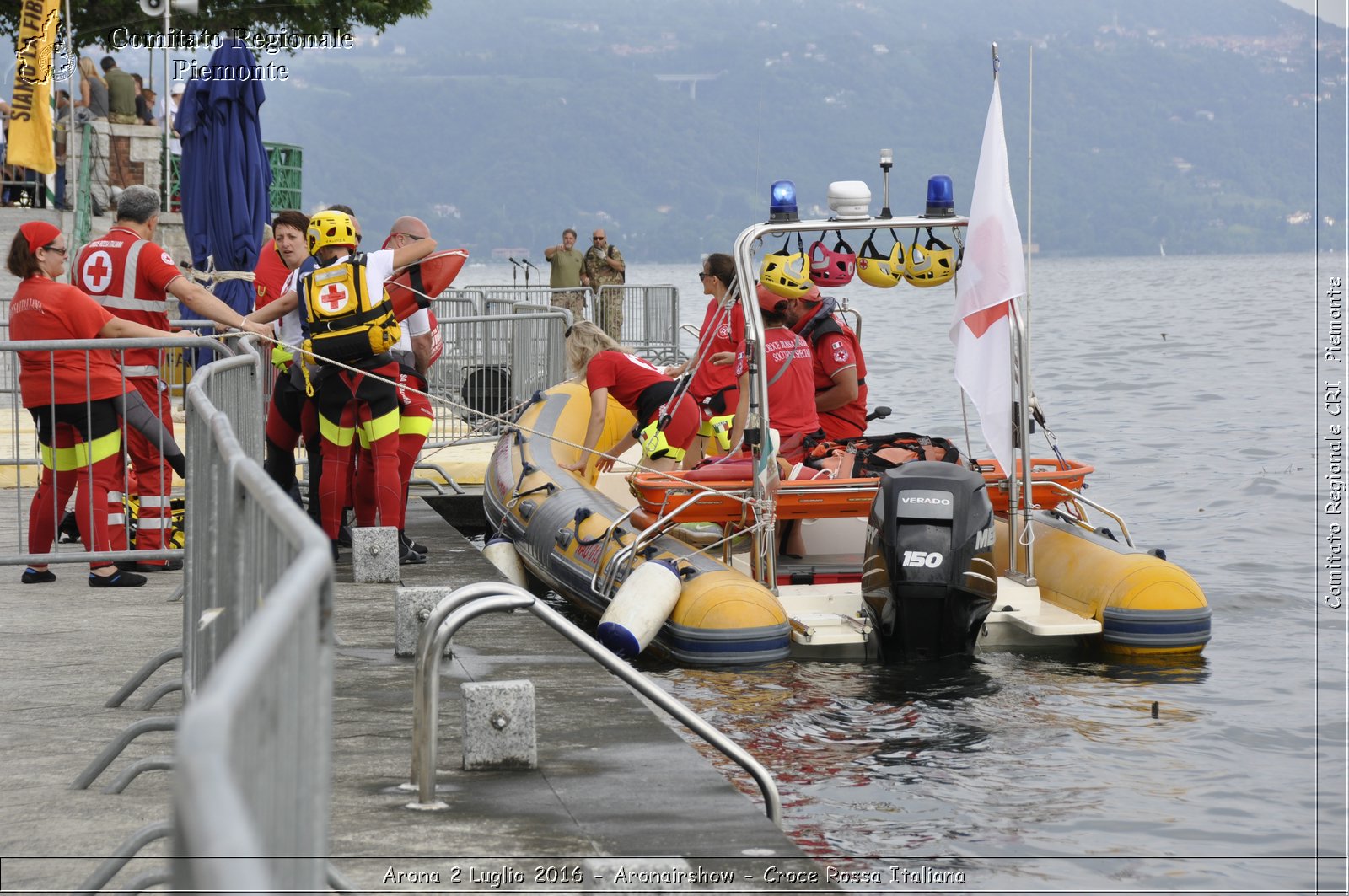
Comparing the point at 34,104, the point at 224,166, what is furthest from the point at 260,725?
the point at 34,104

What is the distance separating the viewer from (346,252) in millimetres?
8398

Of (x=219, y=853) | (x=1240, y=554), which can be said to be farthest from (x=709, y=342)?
(x=219, y=853)

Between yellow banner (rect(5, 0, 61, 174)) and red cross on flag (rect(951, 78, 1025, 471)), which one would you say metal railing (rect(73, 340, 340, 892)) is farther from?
yellow banner (rect(5, 0, 61, 174))

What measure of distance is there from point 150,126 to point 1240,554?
16.8 meters

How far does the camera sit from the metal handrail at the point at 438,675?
4.58 metres

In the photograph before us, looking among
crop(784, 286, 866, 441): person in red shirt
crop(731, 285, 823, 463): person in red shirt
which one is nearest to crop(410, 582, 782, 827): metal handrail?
crop(731, 285, 823, 463): person in red shirt

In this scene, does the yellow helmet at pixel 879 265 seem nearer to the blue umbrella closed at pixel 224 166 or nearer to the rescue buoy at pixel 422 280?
the rescue buoy at pixel 422 280

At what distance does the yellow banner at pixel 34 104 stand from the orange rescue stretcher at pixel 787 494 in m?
13.5

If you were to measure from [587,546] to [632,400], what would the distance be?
5.45 feet

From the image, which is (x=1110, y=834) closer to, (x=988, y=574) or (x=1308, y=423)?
(x=988, y=574)

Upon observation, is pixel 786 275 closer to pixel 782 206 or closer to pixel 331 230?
pixel 782 206

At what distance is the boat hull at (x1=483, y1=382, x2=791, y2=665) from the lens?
8094 millimetres

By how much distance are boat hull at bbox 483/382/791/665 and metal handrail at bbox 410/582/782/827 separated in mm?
3067

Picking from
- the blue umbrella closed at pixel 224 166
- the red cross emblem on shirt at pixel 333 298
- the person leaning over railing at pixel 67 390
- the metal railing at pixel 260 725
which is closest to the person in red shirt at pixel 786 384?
the red cross emblem on shirt at pixel 333 298
